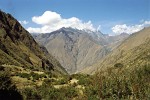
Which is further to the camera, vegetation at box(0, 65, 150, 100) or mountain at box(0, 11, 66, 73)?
mountain at box(0, 11, 66, 73)

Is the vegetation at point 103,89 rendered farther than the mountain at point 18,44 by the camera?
No

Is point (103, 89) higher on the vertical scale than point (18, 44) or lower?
lower

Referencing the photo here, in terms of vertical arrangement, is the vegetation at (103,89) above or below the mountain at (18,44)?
below

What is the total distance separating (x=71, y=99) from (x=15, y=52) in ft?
315

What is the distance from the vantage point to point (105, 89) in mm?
28562

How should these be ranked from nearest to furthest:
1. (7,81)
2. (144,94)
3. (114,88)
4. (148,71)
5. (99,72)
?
1. (99,72)
2. (144,94)
3. (114,88)
4. (7,81)
5. (148,71)

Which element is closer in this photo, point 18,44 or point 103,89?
point 103,89

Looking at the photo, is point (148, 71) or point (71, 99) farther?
point (148, 71)

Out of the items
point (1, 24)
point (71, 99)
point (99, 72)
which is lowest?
point (71, 99)

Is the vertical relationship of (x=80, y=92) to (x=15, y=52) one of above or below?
below

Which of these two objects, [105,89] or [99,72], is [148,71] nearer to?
[105,89]

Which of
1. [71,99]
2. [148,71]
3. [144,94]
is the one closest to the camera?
[144,94]

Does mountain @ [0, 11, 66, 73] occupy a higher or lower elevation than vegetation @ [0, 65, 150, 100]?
higher

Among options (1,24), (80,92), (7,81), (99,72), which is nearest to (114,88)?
(99,72)
